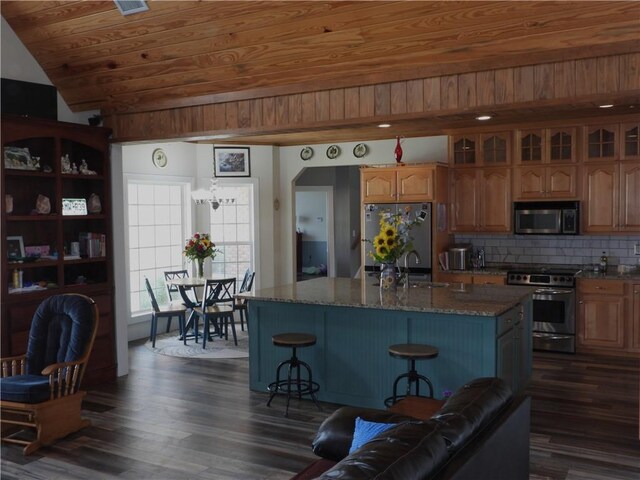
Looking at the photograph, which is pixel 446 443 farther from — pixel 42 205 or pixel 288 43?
pixel 42 205

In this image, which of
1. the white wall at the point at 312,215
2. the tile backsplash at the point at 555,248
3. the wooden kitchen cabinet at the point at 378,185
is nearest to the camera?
the tile backsplash at the point at 555,248

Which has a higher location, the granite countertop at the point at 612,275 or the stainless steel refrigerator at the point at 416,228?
the stainless steel refrigerator at the point at 416,228

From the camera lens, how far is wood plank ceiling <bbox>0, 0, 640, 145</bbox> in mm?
3922

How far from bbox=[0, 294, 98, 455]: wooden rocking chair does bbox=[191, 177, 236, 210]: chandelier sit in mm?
3712

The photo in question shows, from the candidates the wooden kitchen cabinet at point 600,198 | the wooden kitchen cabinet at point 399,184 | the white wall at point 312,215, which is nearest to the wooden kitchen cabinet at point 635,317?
the wooden kitchen cabinet at point 600,198

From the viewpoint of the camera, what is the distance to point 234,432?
15.4 ft

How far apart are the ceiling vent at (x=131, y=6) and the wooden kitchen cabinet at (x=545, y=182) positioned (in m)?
4.81

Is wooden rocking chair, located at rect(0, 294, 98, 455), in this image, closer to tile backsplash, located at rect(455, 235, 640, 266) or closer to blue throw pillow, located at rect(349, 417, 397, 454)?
blue throw pillow, located at rect(349, 417, 397, 454)

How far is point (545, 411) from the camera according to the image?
5.13 m

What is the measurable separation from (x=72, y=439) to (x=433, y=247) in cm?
467

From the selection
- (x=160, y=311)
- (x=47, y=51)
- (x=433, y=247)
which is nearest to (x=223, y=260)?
(x=160, y=311)

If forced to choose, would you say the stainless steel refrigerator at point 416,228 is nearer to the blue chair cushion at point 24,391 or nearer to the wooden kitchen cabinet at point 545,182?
the wooden kitchen cabinet at point 545,182

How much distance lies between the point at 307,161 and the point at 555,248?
12.0 feet

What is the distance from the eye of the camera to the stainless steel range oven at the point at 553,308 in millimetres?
7125
